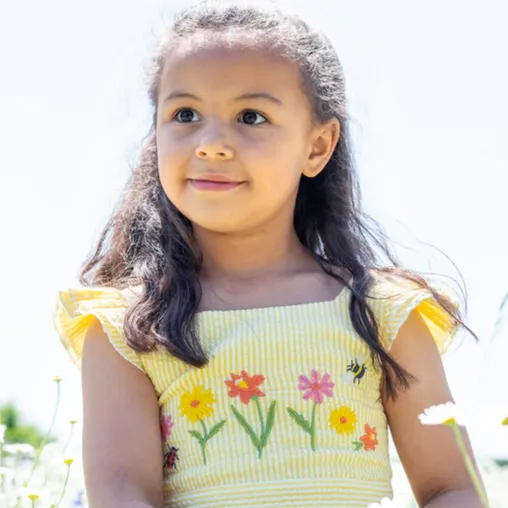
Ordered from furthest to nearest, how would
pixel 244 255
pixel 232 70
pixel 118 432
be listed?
1. pixel 244 255
2. pixel 232 70
3. pixel 118 432

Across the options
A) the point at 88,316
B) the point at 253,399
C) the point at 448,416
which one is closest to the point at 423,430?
the point at 253,399

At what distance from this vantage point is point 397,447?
248 cm

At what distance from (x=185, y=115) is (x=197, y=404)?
58 centimetres

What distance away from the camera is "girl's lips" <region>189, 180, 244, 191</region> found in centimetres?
238

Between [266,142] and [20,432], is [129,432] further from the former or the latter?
[20,432]

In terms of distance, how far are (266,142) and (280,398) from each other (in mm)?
505

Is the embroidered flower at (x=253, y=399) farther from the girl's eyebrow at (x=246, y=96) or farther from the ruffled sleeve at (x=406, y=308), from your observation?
the girl's eyebrow at (x=246, y=96)

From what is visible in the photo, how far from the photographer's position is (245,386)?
2.33 m

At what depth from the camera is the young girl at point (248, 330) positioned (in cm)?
229

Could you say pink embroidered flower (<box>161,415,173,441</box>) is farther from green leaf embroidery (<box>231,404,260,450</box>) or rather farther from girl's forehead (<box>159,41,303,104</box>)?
girl's forehead (<box>159,41,303,104</box>)

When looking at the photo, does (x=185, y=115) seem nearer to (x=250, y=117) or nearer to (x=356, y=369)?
(x=250, y=117)

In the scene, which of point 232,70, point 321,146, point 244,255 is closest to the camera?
point 232,70

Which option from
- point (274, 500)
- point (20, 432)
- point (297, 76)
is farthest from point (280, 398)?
point (20, 432)

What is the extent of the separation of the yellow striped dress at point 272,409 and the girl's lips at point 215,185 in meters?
0.25
